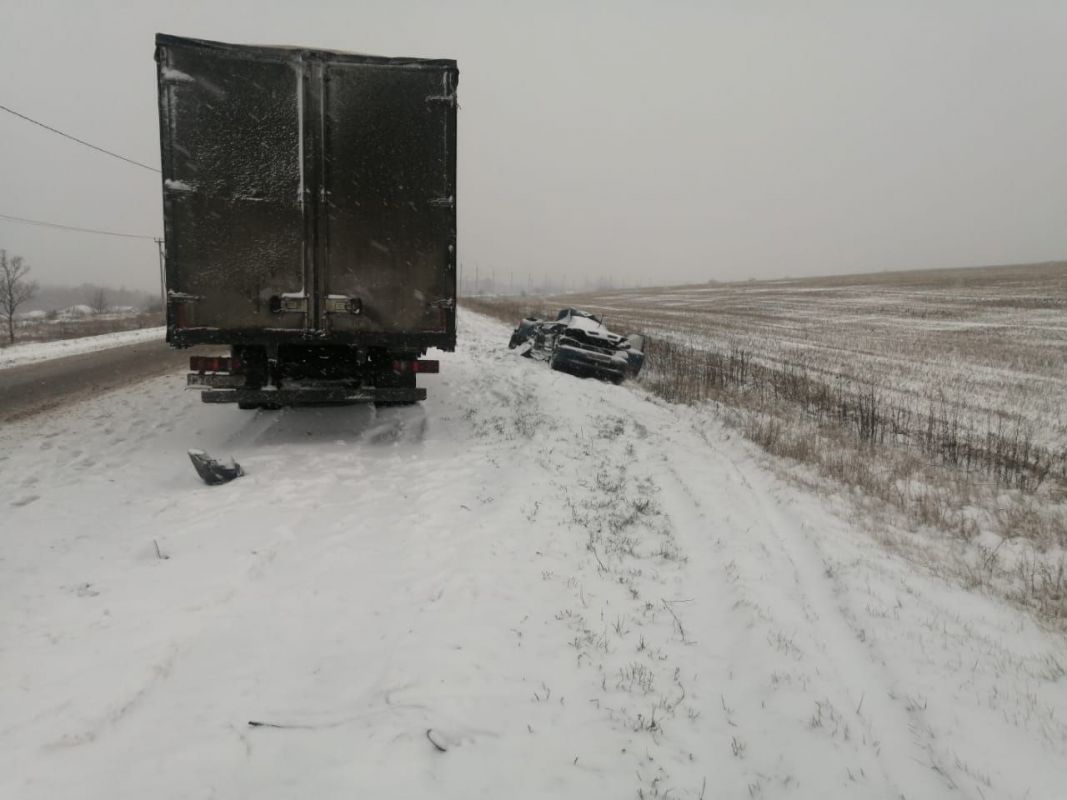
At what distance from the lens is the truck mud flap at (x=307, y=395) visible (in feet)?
21.4

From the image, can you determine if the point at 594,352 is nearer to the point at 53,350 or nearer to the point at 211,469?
the point at 211,469

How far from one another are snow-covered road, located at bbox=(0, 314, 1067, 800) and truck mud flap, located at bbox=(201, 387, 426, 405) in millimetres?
977

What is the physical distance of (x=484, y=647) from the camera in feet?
10.4

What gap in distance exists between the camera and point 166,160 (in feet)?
18.9

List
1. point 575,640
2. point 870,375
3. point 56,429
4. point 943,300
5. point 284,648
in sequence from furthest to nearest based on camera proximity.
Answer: point 943,300 → point 870,375 → point 56,429 → point 575,640 → point 284,648

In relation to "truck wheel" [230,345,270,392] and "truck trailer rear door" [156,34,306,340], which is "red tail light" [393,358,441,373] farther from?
"truck wheel" [230,345,270,392]

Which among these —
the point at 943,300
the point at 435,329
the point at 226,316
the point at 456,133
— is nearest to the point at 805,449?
the point at 435,329

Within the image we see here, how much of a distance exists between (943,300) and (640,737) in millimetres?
43001

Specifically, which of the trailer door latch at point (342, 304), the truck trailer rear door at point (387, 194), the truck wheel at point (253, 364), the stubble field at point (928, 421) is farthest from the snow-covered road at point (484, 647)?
the truck trailer rear door at point (387, 194)

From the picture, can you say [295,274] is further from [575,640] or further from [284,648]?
[575,640]

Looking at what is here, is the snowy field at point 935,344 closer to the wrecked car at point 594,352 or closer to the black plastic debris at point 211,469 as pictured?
the wrecked car at point 594,352

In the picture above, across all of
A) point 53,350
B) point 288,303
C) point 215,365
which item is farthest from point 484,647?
point 53,350

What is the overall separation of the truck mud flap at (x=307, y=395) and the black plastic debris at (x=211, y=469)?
3.76ft

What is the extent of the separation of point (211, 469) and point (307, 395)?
1444mm
